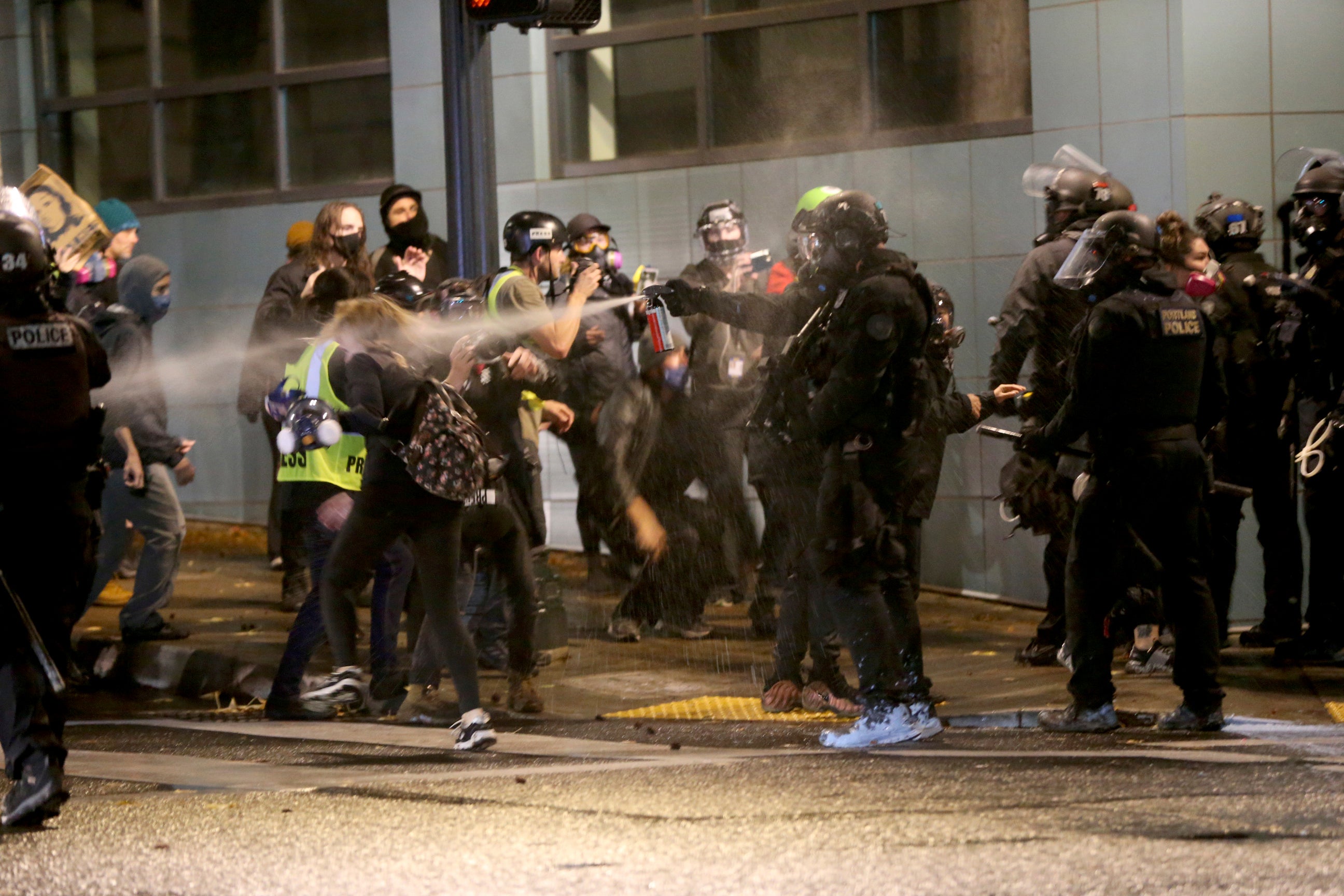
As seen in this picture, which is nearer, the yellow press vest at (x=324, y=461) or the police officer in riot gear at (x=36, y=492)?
the police officer in riot gear at (x=36, y=492)

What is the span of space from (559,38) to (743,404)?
13.1ft

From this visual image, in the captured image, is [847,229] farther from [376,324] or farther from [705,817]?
[705,817]

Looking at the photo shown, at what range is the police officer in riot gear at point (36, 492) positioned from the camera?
5.34 m

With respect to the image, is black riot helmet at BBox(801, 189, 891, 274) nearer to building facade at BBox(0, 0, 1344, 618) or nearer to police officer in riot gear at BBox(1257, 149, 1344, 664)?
police officer in riot gear at BBox(1257, 149, 1344, 664)

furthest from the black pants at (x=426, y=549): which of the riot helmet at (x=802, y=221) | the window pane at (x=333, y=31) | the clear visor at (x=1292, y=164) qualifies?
the window pane at (x=333, y=31)

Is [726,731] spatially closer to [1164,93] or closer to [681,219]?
[1164,93]

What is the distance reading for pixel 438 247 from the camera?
11.6 m

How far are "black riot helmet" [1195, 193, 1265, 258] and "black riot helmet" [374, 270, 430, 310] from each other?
149 inches

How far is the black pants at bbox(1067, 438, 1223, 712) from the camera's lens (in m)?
6.58

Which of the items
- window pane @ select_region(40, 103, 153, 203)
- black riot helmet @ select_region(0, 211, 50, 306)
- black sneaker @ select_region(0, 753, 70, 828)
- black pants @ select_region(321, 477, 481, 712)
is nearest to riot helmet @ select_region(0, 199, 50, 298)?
black riot helmet @ select_region(0, 211, 50, 306)

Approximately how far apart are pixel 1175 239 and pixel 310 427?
3991 millimetres

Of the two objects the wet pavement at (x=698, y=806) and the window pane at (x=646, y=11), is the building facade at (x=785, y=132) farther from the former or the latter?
the wet pavement at (x=698, y=806)

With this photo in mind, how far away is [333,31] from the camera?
13.3 meters

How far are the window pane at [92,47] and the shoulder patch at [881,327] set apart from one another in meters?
9.33
